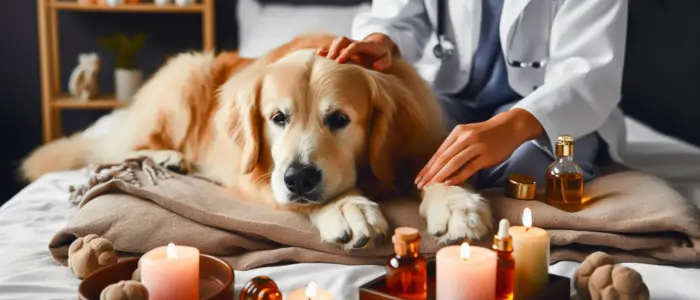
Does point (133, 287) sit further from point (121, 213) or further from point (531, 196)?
point (531, 196)

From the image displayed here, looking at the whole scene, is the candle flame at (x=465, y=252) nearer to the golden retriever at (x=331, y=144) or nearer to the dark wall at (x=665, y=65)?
the golden retriever at (x=331, y=144)

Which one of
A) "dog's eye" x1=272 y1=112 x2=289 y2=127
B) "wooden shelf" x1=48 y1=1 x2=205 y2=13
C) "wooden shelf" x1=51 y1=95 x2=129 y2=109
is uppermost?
"wooden shelf" x1=48 y1=1 x2=205 y2=13

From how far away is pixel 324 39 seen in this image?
1859 mm

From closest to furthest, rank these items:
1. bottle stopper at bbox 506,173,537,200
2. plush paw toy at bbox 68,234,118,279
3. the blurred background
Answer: plush paw toy at bbox 68,234,118,279, bottle stopper at bbox 506,173,537,200, the blurred background

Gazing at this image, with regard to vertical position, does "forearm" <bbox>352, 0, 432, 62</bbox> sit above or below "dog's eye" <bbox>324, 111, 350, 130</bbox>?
above

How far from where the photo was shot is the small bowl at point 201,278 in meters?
1.06

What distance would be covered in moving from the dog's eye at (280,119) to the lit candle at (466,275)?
21.7 inches

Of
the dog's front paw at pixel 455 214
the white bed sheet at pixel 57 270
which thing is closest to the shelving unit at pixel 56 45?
the white bed sheet at pixel 57 270

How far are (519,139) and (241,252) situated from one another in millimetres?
601

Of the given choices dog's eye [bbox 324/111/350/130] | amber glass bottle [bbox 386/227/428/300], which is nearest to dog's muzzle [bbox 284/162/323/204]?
dog's eye [bbox 324/111/350/130]

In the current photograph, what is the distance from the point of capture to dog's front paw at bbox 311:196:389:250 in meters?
1.28

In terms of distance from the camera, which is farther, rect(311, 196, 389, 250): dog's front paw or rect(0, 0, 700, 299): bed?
rect(311, 196, 389, 250): dog's front paw

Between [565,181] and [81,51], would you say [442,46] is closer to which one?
[565,181]

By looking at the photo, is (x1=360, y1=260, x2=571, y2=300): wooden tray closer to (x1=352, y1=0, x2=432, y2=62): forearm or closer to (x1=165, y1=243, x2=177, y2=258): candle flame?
(x1=165, y1=243, x2=177, y2=258): candle flame
